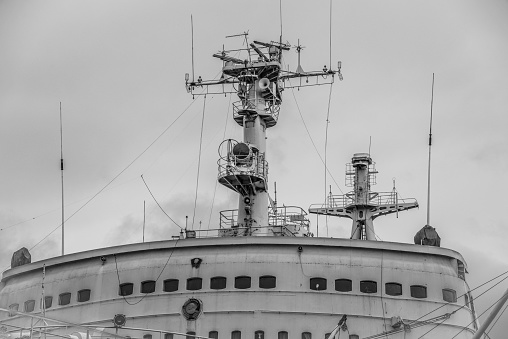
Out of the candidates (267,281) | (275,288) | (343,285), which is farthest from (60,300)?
(343,285)

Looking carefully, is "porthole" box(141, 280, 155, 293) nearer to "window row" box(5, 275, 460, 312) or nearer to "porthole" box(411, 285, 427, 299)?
"window row" box(5, 275, 460, 312)

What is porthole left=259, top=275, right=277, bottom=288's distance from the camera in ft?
119

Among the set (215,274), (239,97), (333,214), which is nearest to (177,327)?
(215,274)

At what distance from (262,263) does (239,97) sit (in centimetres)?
930

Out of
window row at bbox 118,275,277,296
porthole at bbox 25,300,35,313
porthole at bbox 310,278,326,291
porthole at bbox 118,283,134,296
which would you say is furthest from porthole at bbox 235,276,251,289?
porthole at bbox 25,300,35,313

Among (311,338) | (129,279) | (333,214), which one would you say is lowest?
A: (311,338)

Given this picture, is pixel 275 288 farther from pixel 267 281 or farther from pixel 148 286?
pixel 148 286

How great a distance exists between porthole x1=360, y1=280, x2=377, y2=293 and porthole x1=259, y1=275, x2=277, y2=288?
269cm

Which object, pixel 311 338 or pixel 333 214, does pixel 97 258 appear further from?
pixel 333 214

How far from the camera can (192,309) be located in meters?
36.1

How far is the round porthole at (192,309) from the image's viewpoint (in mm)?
36000

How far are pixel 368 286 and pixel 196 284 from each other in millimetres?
5339

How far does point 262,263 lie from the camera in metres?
36.7

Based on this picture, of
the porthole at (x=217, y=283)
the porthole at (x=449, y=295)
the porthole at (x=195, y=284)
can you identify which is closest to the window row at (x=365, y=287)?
the porthole at (x=449, y=295)
